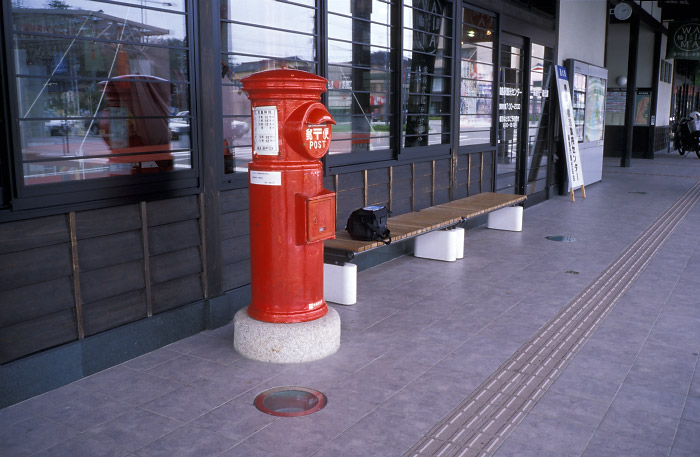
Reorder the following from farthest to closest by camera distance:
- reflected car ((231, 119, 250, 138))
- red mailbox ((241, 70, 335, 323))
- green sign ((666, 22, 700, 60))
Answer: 1. green sign ((666, 22, 700, 60))
2. reflected car ((231, 119, 250, 138))
3. red mailbox ((241, 70, 335, 323))

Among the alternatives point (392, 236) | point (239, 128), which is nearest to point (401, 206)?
point (392, 236)

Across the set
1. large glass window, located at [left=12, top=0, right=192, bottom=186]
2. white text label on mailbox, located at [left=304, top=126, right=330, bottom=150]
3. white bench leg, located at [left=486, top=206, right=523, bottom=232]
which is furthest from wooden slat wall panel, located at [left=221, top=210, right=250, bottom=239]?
white bench leg, located at [left=486, top=206, right=523, bottom=232]

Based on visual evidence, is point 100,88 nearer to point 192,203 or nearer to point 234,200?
point 192,203

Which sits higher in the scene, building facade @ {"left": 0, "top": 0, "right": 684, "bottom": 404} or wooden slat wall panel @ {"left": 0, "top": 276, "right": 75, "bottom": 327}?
building facade @ {"left": 0, "top": 0, "right": 684, "bottom": 404}

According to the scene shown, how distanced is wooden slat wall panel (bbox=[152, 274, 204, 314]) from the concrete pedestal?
502 mm

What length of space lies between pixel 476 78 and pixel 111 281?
5.47 meters

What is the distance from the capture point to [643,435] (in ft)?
9.46

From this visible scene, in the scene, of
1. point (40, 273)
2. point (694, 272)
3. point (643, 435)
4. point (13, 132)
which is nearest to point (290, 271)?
point (40, 273)

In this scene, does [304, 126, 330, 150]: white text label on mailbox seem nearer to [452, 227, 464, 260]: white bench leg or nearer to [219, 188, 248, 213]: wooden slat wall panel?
[219, 188, 248, 213]: wooden slat wall panel

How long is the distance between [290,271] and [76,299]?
45.1 inches

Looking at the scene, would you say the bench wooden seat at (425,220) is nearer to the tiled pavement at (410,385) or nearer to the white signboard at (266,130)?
the tiled pavement at (410,385)

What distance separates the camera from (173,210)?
13.0ft

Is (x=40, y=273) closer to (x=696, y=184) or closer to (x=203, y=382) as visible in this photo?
(x=203, y=382)

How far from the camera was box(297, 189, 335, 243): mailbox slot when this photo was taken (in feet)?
11.9
